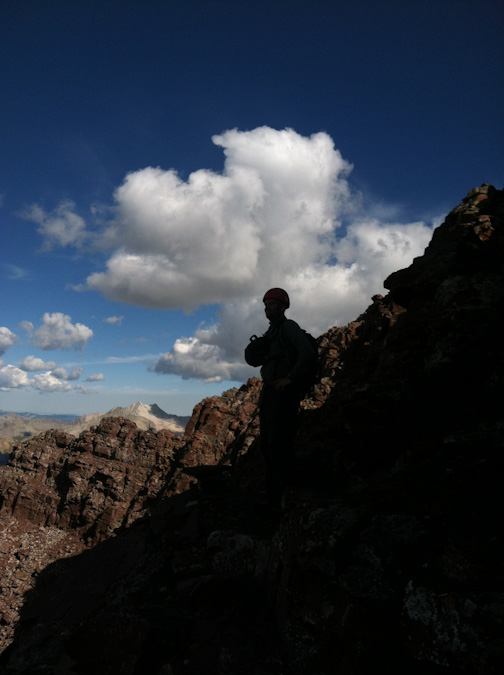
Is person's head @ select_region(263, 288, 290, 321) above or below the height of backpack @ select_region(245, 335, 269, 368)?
above

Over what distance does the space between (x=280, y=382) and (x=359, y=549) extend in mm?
4126

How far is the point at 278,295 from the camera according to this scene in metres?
9.73

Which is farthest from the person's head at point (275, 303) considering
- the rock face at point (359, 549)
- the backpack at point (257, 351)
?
the rock face at point (359, 549)

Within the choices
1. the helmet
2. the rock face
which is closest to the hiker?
the helmet

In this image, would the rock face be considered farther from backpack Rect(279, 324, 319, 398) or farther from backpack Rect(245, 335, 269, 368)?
backpack Rect(245, 335, 269, 368)

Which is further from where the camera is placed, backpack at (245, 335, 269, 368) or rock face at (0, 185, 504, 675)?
backpack at (245, 335, 269, 368)

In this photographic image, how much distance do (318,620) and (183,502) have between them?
8.00 meters

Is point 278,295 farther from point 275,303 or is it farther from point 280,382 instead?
point 280,382

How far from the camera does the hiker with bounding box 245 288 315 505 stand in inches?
350

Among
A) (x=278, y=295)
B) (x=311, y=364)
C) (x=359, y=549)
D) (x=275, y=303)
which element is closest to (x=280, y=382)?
(x=311, y=364)

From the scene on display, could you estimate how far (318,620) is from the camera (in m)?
4.74

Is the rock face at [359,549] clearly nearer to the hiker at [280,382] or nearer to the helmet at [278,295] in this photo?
the hiker at [280,382]

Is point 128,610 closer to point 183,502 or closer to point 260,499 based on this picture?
Result: point 260,499

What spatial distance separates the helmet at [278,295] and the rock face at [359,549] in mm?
2859
